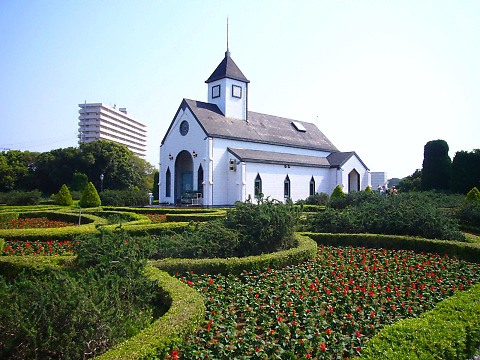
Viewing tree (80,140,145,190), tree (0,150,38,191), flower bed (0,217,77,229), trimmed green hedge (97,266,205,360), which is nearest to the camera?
trimmed green hedge (97,266,205,360)

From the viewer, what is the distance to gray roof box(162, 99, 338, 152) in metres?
32.0

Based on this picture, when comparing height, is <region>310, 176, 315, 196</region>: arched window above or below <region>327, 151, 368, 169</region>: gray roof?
below

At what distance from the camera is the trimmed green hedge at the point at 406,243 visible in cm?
977

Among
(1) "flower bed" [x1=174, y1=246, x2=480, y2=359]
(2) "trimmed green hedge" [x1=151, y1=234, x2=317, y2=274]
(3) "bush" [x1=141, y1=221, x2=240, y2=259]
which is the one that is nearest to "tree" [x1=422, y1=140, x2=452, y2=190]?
(1) "flower bed" [x1=174, y1=246, x2=480, y2=359]

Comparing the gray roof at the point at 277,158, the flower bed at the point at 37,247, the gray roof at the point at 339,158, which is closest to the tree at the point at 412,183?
the gray roof at the point at 339,158

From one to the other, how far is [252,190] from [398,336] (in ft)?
90.0

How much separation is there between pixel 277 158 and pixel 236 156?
15.5 feet

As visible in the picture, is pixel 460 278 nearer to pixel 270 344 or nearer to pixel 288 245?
pixel 288 245

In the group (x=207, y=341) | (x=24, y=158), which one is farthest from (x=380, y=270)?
(x=24, y=158)

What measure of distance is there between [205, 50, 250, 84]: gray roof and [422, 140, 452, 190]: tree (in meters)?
17.0

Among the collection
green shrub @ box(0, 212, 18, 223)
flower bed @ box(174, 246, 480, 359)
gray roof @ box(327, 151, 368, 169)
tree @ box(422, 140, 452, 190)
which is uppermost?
gray roof @ box(327, 151, 368, 169)

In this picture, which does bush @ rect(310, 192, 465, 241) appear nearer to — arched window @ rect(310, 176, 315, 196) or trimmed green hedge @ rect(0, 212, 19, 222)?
trimmed green hedge @ rect(0, 212, 19, 222)

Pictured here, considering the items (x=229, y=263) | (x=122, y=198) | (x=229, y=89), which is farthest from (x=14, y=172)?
(x=229, y=263)

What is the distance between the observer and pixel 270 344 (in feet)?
15.1
